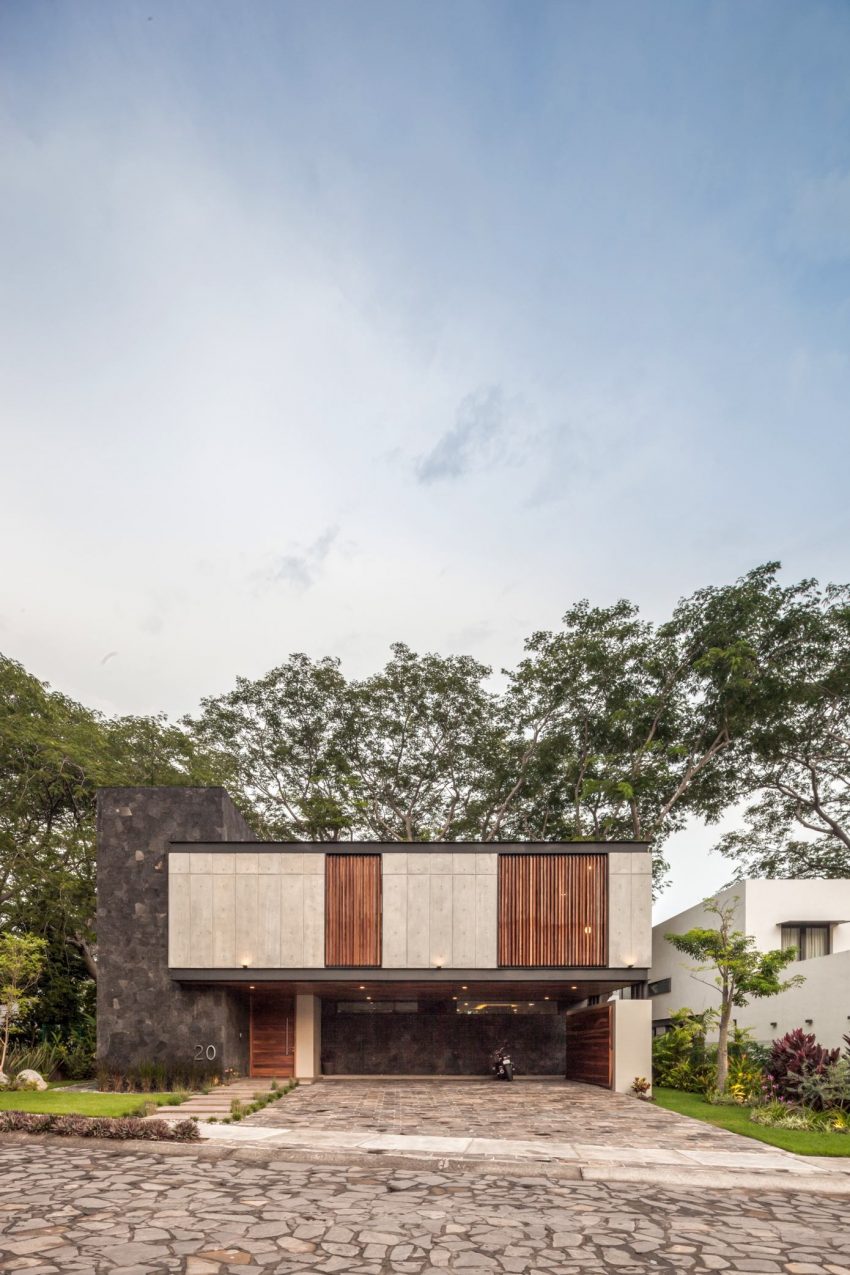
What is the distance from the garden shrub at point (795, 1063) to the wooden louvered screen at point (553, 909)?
13.0 feet

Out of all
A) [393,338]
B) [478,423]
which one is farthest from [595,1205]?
[393,338]

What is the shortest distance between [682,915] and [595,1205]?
22242mm

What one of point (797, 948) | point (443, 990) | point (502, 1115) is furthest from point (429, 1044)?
point (502, 1115)

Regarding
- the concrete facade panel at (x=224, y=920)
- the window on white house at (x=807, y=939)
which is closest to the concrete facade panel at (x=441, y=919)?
the concrete facade panel at (x=224, y=920)

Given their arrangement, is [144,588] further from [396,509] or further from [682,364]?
[682,364]

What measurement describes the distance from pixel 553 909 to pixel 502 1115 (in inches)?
199

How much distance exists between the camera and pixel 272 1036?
23.2m

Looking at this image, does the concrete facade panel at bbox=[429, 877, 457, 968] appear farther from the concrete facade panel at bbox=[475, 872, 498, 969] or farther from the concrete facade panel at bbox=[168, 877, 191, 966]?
the concrete facade panel at bbox=[168, 877, 191, 966]

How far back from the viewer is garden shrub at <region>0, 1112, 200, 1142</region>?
11.4 m

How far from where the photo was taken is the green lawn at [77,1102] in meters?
13.4

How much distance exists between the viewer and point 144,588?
2352cm

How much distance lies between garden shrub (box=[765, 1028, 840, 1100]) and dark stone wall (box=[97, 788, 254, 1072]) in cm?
1142

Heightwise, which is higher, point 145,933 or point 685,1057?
point 145,933

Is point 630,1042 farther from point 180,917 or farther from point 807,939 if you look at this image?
point 180,917
